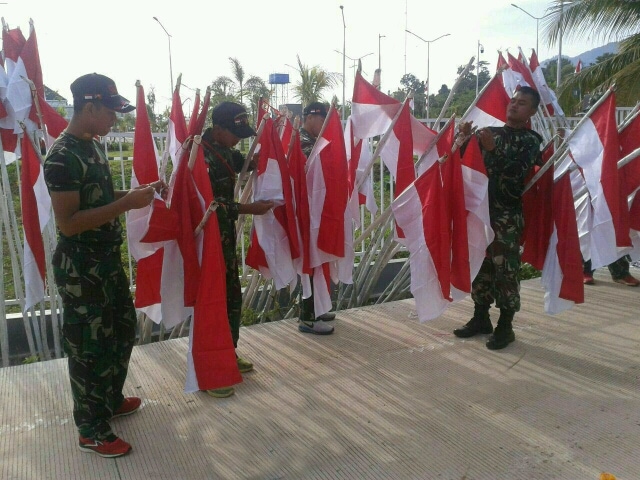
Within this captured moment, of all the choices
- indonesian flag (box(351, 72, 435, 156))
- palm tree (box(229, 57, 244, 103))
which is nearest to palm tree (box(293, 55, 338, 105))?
palm tree (box(229, 57, 244, 103))

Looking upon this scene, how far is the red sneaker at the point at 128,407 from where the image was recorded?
3.06 meters

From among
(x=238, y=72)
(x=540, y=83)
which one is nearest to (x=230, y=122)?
(x=540, y=83)

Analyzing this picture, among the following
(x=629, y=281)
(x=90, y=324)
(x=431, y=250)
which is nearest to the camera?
(x=90, y=324)

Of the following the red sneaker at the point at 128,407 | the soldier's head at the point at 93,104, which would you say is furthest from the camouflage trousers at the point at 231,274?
the soldier's head at the point at 93,104

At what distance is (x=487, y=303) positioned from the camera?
425 cm

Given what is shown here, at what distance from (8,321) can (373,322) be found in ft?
9.92

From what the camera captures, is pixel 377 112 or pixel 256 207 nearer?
pixel 256 207

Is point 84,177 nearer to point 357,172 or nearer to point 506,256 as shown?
point 357,172

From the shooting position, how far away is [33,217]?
12.0 feet

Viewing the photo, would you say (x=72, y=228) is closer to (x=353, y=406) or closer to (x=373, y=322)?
(x=353, y=406)

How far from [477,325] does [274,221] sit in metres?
1.79

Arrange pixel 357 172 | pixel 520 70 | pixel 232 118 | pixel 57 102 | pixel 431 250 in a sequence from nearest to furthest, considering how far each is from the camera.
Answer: pixel 232 118
pixel 431 250
pixel 357 172
pixel 57 102
pixel 520 70

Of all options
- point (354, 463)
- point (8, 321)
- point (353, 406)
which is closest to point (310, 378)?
point (353, 406)

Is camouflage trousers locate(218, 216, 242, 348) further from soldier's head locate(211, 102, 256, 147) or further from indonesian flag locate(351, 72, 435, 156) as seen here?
indonesian flag locate(351, 72, 435, 156)
